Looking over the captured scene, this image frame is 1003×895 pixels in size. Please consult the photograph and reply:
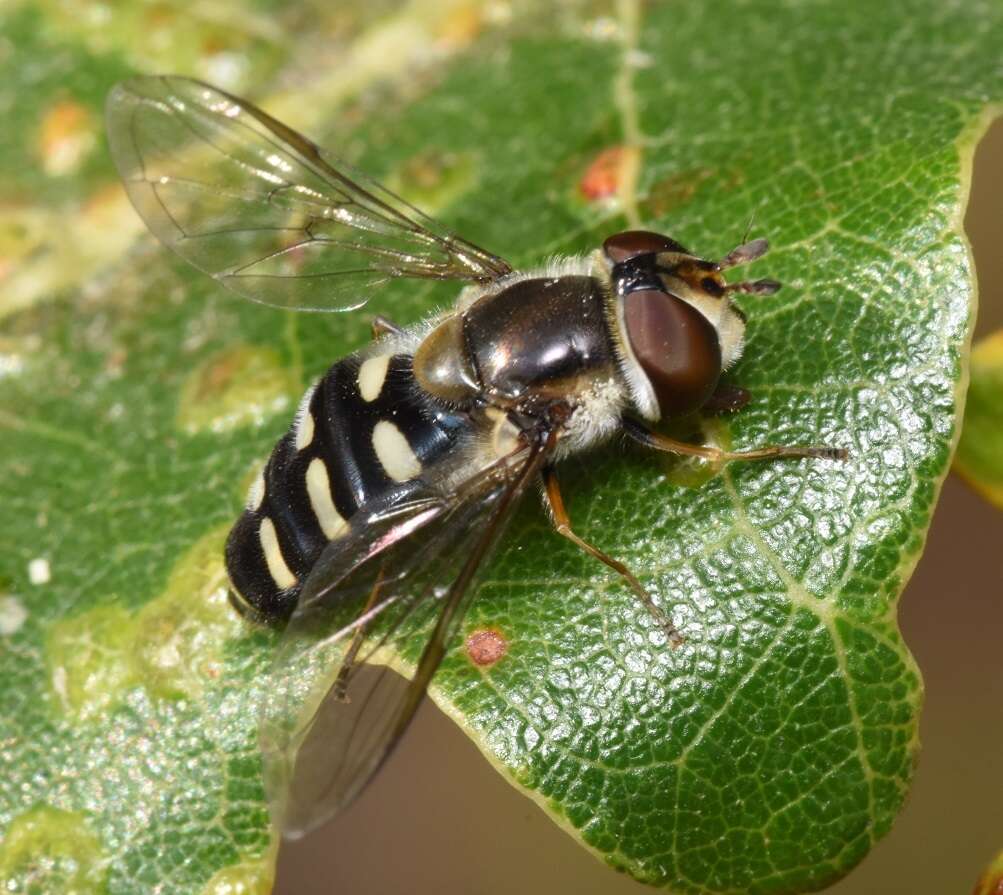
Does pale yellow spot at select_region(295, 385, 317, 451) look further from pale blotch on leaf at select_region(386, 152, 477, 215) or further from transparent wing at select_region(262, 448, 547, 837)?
pale blotch on leaf at select_region(386, 152, 477, 215)

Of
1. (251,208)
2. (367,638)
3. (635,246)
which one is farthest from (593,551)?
(251,208)

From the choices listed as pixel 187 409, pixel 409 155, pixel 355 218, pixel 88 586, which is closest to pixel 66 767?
pixel 88 586

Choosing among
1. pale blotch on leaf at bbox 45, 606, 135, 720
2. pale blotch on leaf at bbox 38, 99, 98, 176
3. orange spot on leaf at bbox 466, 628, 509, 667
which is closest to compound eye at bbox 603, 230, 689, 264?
orange spot on leaf at bbox 466, 628, 509, 667

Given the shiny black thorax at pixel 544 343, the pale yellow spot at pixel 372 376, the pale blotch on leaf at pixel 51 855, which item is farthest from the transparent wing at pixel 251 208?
the pale blotch on leaf at pixel 51 855

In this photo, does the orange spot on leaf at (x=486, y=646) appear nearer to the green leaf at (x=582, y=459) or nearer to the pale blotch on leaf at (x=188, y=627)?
the green leaf at (x=582, y=459)

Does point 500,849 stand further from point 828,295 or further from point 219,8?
point 219,8
